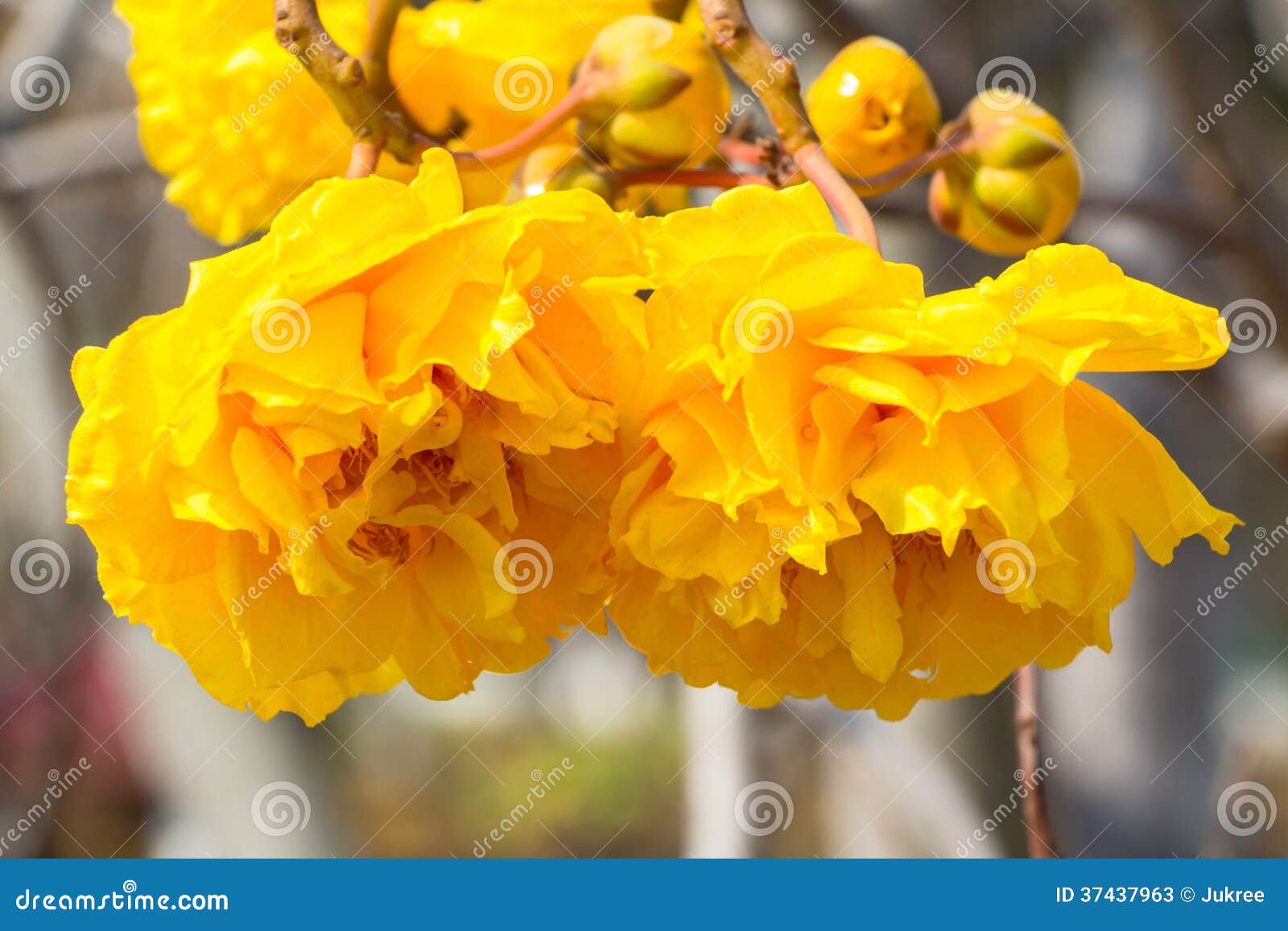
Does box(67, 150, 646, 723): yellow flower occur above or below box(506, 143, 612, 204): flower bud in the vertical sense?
below

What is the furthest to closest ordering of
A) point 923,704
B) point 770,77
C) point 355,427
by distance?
point 923,704
point 770,77
point 355,427

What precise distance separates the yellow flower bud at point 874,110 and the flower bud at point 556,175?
11cm

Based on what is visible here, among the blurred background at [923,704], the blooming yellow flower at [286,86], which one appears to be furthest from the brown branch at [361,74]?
the blurred background at [923,704]

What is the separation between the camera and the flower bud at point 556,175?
1.37ft

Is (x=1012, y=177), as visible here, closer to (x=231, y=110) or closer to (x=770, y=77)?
(x=770, y=77)

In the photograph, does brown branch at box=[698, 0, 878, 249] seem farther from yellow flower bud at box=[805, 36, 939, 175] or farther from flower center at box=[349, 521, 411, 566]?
flower center at box=[349, 521, 411, 566]

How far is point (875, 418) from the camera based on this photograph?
1.05 feet

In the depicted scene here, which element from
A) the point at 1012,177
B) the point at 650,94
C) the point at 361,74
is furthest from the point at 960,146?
the point at 361,74

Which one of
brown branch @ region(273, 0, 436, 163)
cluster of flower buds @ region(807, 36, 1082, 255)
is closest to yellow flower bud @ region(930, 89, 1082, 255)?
cluster of flower buds @ region(807, 36, 1082, 255)

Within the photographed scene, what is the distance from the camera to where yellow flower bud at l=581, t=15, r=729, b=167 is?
0.41m

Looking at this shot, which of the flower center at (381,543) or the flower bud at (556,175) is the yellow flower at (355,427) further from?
the flower bud at (556,175)

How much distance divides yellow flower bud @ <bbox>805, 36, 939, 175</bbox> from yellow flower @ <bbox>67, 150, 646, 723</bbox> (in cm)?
21

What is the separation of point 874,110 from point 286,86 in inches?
9.4

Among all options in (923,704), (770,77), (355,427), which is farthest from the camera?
(923,704)
